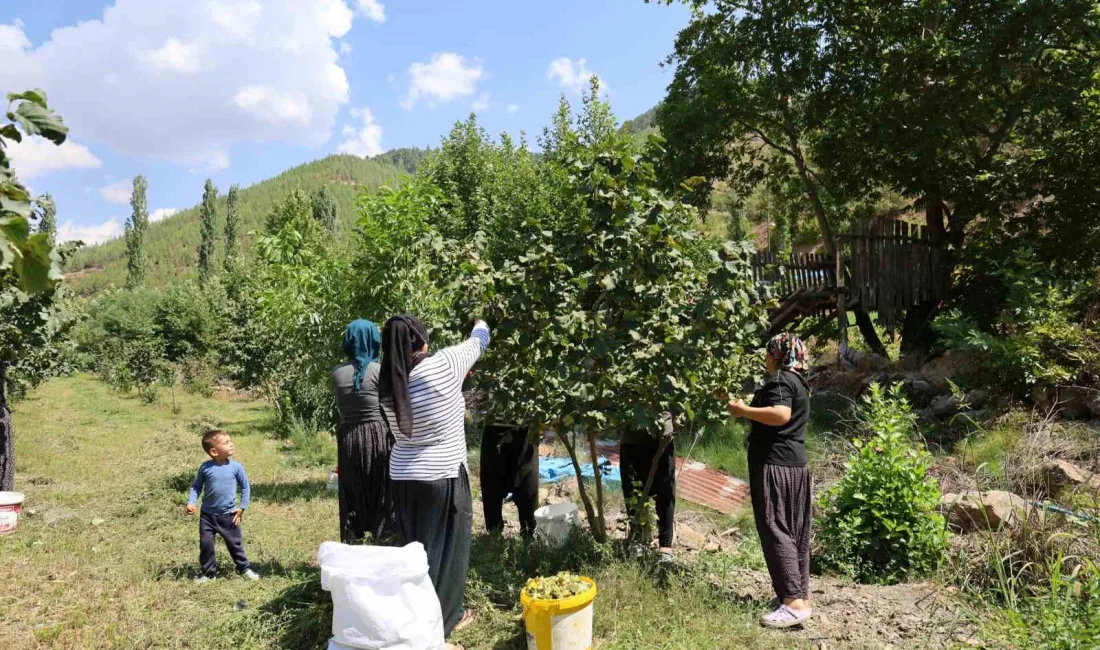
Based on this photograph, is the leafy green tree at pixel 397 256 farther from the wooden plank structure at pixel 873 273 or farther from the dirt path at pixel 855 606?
the wooden plank structure at pixel 873 273

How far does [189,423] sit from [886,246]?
14.3m

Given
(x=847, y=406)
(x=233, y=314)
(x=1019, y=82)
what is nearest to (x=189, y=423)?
(x=233, y=314)

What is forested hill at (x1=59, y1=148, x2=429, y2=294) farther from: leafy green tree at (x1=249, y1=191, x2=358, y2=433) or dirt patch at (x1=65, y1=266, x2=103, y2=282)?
leafy green tree at (x1=249, y1=191, x2=358, y2=433)

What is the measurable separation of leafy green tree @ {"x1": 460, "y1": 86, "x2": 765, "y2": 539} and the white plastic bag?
1.28 metres

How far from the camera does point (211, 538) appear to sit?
4.77m

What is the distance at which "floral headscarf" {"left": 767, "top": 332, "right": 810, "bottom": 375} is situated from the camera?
4.00 meters

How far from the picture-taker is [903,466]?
4.45 meters

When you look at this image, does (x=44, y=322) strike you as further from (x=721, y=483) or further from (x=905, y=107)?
(x=905, y=107)

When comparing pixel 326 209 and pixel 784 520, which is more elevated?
pixel 326 209

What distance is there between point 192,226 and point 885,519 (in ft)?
334

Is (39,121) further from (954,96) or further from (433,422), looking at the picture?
(954,96)

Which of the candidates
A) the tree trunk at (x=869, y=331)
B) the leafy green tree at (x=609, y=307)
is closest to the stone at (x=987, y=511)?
the leafy green tree at (x=609, y=307)

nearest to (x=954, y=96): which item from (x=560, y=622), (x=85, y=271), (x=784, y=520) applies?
(x=784, y=520)

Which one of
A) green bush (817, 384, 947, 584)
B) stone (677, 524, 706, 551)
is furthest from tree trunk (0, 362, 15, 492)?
green bush (817, 384, 947, 584)
